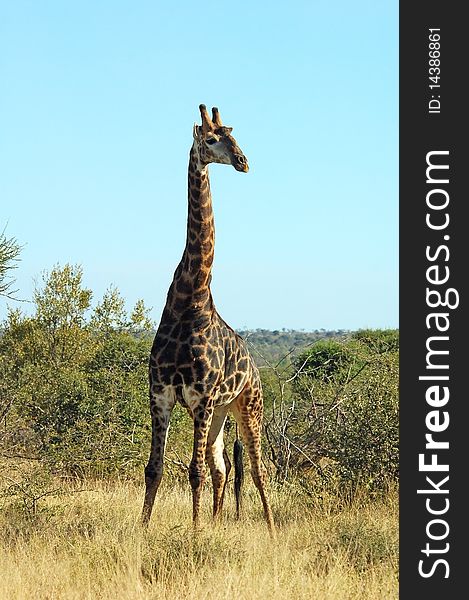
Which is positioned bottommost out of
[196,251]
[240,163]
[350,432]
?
[350,432]

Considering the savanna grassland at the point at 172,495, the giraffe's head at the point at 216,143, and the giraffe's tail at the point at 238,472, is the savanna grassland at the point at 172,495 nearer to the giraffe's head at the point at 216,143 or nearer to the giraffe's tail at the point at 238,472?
the giraffe's tail at the point at 238,472

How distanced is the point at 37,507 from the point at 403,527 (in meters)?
4.20

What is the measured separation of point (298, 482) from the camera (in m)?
10.8

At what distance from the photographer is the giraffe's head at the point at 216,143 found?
7.82 metres

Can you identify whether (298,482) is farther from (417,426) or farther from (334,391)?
(417,426)

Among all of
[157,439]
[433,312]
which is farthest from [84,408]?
[433,312]

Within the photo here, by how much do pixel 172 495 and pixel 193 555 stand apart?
→ 337cm

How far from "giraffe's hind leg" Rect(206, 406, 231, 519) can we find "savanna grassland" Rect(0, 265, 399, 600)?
24 cm

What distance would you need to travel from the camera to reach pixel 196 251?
8.37 meters

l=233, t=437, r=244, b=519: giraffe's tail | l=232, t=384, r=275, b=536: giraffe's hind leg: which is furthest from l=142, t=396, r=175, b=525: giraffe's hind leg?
l=233, t=437, r=244, b=519: giraffe's tail

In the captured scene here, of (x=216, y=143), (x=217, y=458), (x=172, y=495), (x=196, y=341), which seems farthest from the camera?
(x=172, y=495)

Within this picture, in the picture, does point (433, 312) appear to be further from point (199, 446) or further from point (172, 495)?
point (172, 495)

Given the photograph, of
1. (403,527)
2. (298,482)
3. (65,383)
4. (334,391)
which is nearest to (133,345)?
(65,383)

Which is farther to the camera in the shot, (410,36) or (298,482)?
(298,482)
